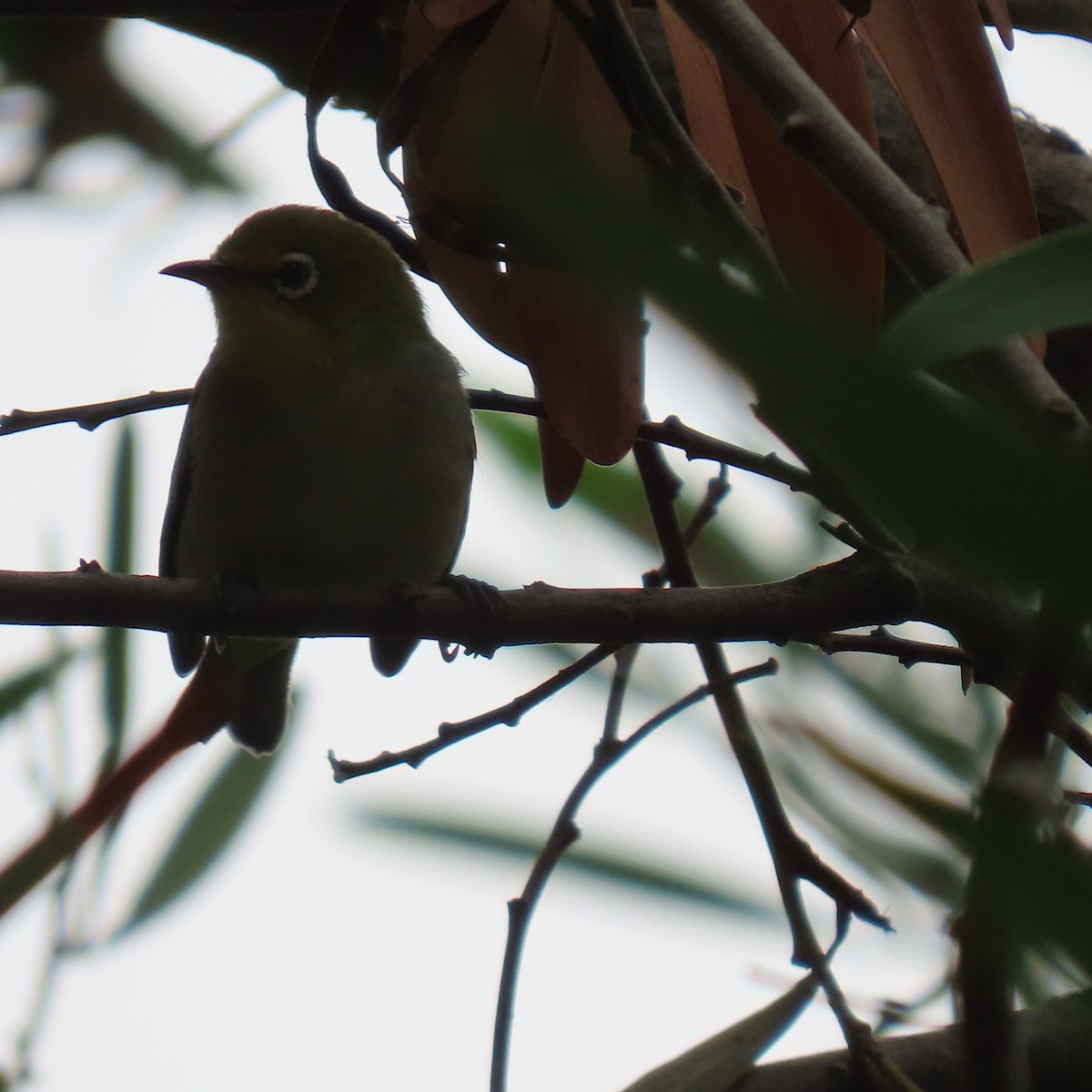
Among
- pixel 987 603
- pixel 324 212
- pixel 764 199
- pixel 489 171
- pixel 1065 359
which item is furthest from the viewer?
pixel 324 212

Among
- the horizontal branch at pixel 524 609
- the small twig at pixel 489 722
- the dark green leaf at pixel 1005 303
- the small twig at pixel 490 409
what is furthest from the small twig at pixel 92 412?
the dark green leaf at pixel 1005 303

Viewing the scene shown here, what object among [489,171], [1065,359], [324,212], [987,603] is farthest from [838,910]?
[324,212]

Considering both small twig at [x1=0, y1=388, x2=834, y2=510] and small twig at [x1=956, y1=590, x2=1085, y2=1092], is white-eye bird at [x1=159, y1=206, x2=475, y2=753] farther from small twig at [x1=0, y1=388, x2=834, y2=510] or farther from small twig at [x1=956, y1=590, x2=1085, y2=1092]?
small twig at [x1=956, y1=590, x2=1085, y2=1092]

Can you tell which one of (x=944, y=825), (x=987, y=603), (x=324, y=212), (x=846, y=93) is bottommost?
(x=944, y=825)

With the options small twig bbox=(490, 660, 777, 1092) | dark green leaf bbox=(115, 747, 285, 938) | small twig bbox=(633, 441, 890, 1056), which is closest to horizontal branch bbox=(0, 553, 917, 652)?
small twig bbox=(633, 441, 890, 1056)

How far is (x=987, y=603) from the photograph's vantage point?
129 centimetres

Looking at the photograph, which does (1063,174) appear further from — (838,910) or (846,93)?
(838,910)

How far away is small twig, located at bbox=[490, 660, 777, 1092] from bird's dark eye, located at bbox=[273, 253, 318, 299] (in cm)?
149

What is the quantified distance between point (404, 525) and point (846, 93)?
1427 mm

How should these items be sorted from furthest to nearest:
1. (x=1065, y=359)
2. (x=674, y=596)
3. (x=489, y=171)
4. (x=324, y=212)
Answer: (x=324, y=212)
(x=1065, y=359)
(x=674, y=596)
(x=489, y=171)

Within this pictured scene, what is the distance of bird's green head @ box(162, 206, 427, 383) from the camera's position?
303 cm

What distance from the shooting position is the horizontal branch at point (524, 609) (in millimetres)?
1637

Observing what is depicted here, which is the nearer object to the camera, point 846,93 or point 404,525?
point 846,93

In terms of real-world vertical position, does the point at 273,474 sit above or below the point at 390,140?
above
